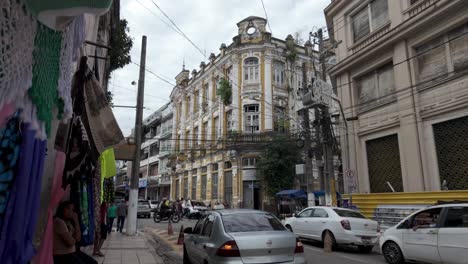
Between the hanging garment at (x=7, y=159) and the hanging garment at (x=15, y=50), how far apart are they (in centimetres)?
22

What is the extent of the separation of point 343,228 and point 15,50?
11131mm

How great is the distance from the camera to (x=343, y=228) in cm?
1175

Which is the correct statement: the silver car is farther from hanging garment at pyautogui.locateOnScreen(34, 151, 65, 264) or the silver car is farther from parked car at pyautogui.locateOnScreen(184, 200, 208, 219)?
parked car at pyautogui.locateOnScreen(184, 200, 208, 219)

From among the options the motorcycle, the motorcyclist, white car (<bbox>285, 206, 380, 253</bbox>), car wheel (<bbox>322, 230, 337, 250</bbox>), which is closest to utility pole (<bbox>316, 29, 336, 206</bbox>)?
white car (<bbox>285, 206, 380, 253</bbox>)

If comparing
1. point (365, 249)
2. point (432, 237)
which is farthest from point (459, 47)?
point (432, 237)

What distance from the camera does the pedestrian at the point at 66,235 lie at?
4.53 metres

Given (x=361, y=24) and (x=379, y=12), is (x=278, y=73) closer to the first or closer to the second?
(x=361, y=24)

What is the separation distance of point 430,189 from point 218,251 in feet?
36.5

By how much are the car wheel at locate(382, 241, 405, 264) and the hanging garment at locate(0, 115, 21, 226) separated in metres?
9.38

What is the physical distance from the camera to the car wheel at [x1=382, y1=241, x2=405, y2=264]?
9.42 m

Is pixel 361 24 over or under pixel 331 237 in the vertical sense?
over

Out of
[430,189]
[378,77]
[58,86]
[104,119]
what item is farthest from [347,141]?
[58,86]

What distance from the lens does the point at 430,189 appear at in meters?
14.1

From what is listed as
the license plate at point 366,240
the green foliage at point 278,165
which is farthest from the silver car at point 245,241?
the green foliage at point 278,165
